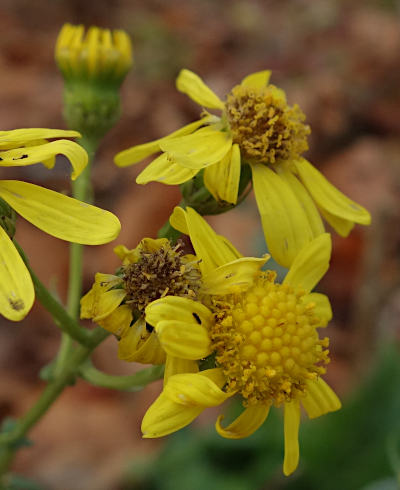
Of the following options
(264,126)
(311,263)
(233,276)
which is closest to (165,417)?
(233,276)

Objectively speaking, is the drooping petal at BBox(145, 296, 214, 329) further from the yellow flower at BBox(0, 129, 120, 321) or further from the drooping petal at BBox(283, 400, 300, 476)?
the drooping petal at BBox(283, 400, 300, 476)

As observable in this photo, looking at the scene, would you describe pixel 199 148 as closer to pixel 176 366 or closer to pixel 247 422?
pixel 176 366

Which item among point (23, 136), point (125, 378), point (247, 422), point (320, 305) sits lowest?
point (125, 378)

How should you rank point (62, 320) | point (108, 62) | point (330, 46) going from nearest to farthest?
point (62, 320) < point (108, 62) < point (330, 46)

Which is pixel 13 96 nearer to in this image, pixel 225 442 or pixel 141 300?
pixel 225 442

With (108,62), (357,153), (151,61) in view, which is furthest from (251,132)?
(151,61)

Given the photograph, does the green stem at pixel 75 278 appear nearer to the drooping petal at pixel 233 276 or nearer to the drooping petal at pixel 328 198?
the drooping petal at pixel 233 276
